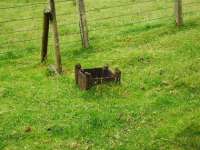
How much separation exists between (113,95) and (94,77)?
4.02 feet

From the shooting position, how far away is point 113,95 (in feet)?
38.1

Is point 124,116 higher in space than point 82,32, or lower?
lower

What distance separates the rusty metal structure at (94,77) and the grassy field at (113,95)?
0.18 m

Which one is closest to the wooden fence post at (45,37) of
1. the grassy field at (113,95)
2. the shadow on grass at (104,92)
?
the grassy field at (113,95)

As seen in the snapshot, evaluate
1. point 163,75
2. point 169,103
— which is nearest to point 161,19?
point 163,75

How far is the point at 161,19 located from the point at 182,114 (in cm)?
1035

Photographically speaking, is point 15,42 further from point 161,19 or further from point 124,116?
point 124,116

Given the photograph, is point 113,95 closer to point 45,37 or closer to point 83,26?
point 45,37

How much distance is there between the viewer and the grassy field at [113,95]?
9.59 metres

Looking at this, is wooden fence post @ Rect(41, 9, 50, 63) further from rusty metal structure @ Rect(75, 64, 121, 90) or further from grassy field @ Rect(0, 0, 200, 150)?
rusty metal structure @ Rect(75, 64, 121, 90)

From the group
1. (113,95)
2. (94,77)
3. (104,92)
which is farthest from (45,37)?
(113,95)

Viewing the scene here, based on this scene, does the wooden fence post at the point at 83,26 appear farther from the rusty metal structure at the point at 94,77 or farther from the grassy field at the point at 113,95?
the rusty metal structure at the point at 94,77

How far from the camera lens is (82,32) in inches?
646

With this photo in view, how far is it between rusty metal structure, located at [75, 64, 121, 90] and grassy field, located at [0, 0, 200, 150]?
0.18m
